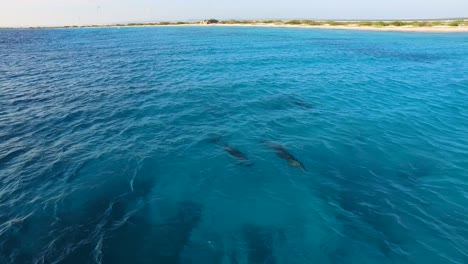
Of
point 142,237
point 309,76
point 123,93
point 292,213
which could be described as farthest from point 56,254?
point 309,76

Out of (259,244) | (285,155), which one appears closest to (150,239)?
(259,244)

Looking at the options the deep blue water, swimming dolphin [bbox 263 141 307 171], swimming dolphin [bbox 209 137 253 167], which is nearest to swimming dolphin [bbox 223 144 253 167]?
swimming dolphin [bbox 209 137 253 167]

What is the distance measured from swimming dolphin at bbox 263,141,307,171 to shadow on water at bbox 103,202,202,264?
710 centimetres

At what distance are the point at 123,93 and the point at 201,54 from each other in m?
29.8

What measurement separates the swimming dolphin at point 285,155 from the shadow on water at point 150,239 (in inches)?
279

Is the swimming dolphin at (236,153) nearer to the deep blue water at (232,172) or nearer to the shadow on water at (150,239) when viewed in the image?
the deep blue water at (232,172)

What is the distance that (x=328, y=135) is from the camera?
22.0 meters

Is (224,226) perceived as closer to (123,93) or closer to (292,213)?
(292,213)

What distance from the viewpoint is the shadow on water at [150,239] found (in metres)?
11.5

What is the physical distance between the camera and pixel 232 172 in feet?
57.5

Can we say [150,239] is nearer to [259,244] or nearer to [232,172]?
[259,244]

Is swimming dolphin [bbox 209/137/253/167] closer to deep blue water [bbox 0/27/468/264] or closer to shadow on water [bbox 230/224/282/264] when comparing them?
deep blue water [bbox 0/27/468/264]

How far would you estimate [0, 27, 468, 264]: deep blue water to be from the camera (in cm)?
1209

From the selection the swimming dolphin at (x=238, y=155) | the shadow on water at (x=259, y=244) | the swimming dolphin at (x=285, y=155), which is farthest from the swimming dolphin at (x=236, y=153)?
the shadow on water at (x=259, y=244)
